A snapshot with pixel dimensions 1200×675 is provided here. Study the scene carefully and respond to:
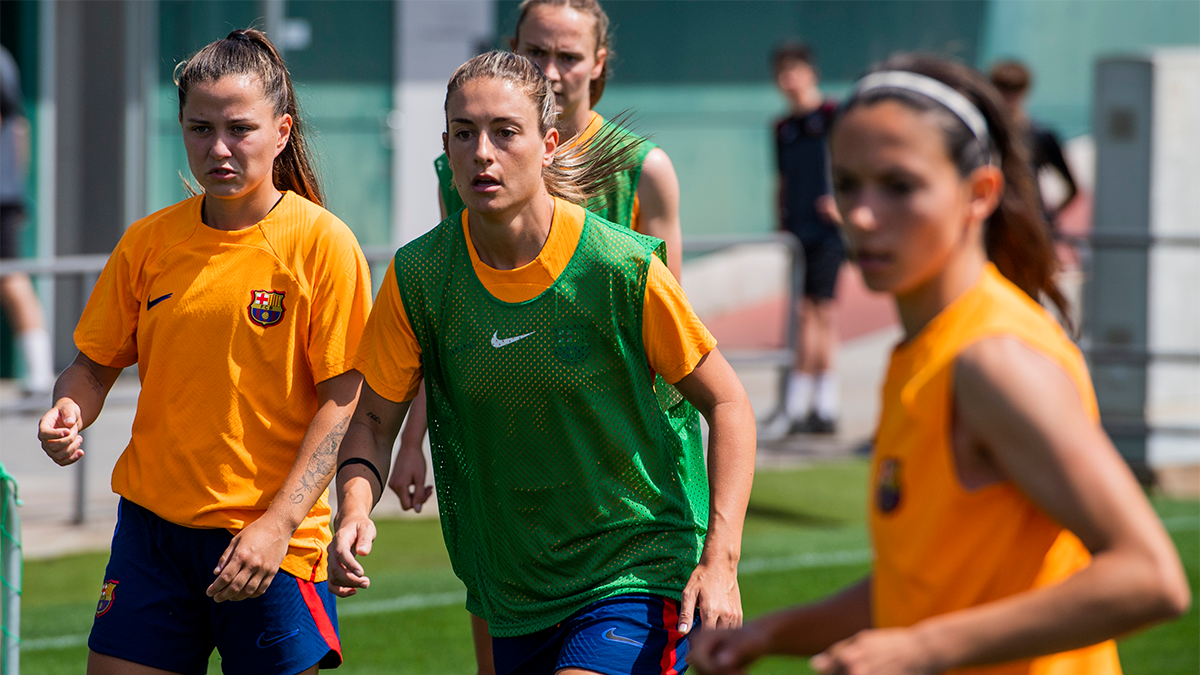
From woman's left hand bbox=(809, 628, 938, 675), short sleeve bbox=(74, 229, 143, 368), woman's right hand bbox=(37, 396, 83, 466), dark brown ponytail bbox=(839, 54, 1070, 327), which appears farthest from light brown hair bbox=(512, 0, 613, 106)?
woman's left hand bbox=(809, 628, 938, 675)

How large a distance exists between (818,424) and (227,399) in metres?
7.09

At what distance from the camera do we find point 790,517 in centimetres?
849

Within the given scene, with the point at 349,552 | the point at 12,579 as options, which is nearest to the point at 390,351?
the point at 349,552

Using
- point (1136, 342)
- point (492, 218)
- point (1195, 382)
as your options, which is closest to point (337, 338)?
point (492, 218)

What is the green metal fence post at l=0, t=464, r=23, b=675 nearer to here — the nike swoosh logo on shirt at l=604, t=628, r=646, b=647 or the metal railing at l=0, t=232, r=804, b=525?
the nike swoosh logo on shirt at l=604, t=628, r=646, b=647

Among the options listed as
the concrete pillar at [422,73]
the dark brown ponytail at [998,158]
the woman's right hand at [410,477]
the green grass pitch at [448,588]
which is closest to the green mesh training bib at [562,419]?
the woman's right hand at [410,477]

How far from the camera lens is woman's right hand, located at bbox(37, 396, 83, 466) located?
132 inches

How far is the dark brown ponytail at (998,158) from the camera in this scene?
6.55ft

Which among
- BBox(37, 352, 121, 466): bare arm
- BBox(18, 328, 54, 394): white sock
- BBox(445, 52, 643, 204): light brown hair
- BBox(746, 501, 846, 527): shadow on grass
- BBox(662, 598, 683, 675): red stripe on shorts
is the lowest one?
→ BBox(746, 501, 846, 527): shadow on grass

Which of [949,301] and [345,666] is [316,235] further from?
[345,666]

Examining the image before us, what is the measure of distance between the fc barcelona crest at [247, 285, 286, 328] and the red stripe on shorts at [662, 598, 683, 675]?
1.13 metres

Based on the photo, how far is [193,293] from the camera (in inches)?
136

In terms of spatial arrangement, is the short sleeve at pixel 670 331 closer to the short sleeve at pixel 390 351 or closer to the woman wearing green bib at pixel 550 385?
the woman wearing green bib at pixel 550 385

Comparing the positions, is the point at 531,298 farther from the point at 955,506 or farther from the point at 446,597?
the point at 446,597
